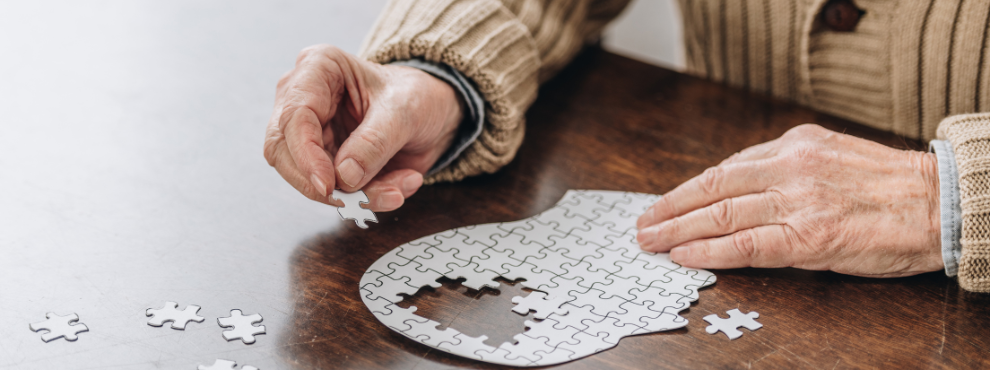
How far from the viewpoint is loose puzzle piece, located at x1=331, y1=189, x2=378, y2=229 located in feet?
3.79

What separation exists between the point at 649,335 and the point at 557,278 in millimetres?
177

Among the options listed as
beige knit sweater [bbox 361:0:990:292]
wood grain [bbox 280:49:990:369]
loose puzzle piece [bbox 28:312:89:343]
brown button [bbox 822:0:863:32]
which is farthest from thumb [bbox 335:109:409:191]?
brown button [bbox 822:0:863:32]

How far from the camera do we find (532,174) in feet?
4.75

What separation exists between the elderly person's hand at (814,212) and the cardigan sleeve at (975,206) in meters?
0.05

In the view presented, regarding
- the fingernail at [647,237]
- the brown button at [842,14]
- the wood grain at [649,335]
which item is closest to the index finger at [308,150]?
the wood grain at [649,335]

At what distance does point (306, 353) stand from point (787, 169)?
81 centimetres

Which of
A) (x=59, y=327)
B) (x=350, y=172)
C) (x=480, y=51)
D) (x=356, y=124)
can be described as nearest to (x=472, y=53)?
(x=480, y=51)

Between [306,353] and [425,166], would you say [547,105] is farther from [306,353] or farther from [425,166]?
[306,353]

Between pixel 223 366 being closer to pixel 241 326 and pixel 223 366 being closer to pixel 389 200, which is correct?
pixel 241 326

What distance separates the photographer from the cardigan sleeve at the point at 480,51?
4.52 ft

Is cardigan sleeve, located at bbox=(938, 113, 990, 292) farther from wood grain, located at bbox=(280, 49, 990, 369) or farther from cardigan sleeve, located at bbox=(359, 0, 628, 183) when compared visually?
cardigan sleeve, located at bbox=(359, 0, 628, 183)

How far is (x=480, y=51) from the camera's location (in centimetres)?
140

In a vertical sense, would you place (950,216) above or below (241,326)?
above

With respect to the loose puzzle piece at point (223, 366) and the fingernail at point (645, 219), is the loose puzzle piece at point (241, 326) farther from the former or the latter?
the fingernail at point (645, 219)
